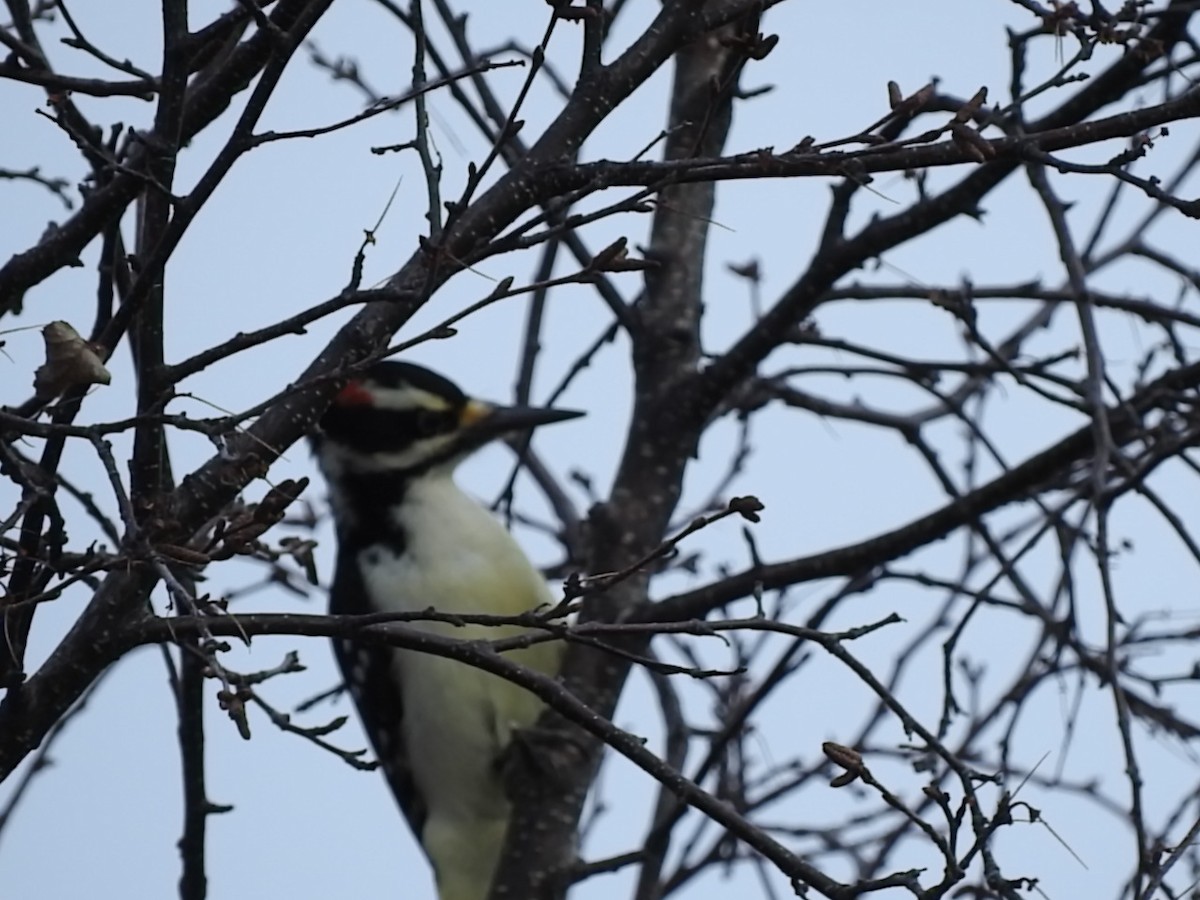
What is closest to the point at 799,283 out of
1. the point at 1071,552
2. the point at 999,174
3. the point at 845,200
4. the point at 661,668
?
the point at 845,200

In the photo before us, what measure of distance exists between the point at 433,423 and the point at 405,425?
3.3 inches

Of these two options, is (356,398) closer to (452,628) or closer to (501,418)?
(501,418)

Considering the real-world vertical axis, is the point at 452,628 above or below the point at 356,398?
below

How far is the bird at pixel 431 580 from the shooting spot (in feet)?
17.2

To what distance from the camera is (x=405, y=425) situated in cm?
545

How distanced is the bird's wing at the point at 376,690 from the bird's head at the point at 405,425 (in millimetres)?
303

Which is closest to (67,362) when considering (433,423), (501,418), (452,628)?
(452,628)

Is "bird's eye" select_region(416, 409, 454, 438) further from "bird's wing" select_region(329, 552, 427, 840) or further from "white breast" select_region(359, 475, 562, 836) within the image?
"bird's wing" select_region(329, 552, 427, 840)

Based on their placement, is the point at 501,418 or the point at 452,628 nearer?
the point at 452,628

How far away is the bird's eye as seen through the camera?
5.45m

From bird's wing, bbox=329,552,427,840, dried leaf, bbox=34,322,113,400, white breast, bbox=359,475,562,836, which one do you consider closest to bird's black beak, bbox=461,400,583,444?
white breast, bbox=359,475,562,836

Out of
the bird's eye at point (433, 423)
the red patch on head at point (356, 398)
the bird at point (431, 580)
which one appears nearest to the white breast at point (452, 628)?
the bird at point (431, 580)

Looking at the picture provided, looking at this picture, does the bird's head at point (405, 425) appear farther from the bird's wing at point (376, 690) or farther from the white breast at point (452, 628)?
the bird's wing at point (376, 690)

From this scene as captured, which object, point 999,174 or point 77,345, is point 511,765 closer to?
point 999,174
